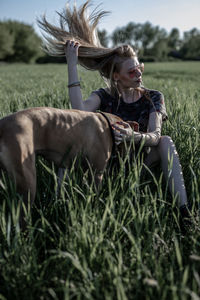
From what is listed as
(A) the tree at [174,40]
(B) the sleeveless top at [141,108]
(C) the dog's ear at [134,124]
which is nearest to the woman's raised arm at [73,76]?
(B) the sleeveless top at [141,108]

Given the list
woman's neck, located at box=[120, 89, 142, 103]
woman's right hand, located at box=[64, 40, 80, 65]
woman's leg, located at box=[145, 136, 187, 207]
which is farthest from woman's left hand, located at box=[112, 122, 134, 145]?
woman's right hand, located at box=[64, 40, 80, 65]

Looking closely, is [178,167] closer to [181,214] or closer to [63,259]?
[181,214]

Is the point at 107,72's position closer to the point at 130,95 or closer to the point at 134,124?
the point at 130,95

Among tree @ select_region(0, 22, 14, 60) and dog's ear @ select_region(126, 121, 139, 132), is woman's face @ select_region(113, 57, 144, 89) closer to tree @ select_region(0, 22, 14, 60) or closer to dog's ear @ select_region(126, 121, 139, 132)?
dog's ear @ select_region(126, 121, 139, 132)

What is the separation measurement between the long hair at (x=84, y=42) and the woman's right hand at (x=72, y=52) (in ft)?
0.24

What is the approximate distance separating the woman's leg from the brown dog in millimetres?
422

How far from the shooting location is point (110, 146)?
166 centimetres

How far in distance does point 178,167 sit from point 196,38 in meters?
97.0

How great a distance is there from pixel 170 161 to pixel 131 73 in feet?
2.90

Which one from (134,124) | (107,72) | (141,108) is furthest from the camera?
(107,72)

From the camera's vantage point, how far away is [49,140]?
1.41m

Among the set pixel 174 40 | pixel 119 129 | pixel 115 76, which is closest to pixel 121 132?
pixel 119 129

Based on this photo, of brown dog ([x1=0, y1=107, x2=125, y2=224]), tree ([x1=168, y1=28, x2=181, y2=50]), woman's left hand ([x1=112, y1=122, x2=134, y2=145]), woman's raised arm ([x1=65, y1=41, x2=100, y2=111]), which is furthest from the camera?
tree ([x1=168, y1=28, x2=181, y2=50])

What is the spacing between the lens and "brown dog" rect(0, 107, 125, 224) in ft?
4.03
